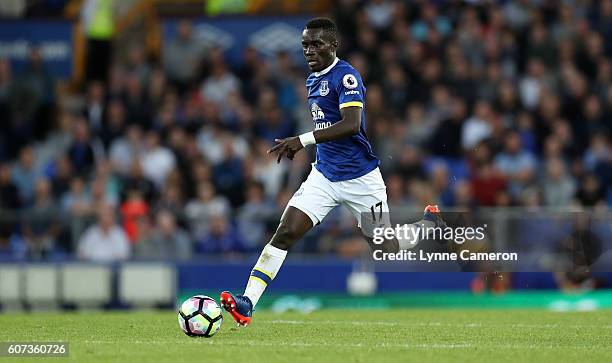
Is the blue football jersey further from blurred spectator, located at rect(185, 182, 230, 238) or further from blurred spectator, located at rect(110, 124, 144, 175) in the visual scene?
blurred spectator, located at rect(110, 124, 144, 175)

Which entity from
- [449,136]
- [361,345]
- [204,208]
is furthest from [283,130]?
[361,345]

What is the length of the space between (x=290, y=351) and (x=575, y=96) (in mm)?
10732

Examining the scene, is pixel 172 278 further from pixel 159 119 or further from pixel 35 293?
pixel 159 119

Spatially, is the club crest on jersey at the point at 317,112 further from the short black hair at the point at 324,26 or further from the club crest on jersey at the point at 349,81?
the short black hair at the point at 324,26

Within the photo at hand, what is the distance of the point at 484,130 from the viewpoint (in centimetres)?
1798

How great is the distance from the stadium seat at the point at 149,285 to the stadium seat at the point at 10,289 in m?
1.44

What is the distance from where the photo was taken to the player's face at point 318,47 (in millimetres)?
10211

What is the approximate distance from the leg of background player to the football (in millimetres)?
383

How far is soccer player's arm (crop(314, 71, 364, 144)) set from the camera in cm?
985

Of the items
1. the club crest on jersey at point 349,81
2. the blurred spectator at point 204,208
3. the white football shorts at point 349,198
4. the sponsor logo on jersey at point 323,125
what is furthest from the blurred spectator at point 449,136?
the club crest on jersey at point 349,81

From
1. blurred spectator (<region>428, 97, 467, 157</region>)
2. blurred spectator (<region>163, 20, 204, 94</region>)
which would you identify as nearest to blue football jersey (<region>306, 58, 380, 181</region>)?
blurred spectator (<region>428, 97, 467, 157</region>)

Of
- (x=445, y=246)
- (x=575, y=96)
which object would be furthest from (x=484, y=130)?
(x=445, y=246)

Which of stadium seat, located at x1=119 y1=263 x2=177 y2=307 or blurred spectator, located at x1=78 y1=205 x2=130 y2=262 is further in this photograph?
blurred spectator, located at x1=78 y1=205 x2=130 y2=262

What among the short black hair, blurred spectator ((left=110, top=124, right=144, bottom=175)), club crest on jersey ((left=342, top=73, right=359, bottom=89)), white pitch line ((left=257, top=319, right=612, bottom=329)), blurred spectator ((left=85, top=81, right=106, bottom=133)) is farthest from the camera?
blurred spectator ((left=85, top=81, right=106, bottom=133))
